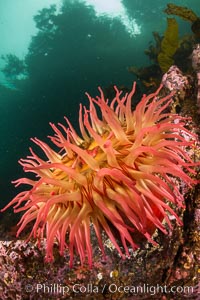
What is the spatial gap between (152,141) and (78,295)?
1682 millimetres

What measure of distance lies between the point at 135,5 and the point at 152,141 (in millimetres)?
35154

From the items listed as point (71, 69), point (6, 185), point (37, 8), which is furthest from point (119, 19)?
point (6, 185)

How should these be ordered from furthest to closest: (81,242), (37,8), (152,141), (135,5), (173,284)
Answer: (37,8)
(135,5)
(173,284)
(152,141)
(81,242)

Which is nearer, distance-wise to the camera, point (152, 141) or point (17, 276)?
point (152, 141)

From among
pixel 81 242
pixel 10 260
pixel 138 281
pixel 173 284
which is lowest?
pixel 173 284

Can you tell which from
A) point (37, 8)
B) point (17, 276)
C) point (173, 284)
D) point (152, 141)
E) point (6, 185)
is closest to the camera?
point (152, 141)

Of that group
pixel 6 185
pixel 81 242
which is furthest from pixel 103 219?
pixel 6 185

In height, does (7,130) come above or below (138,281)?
above

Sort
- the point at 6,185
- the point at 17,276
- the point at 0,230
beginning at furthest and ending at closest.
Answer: the point at 6,185 → the point at 0,230 → the point at 17,276

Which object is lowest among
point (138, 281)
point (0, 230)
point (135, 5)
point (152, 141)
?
point (138, 281)

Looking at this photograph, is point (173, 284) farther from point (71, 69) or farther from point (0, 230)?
point (71, 69)

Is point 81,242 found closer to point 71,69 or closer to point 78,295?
point 78,295

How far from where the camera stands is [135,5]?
33094 mm

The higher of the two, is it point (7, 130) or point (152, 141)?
→ point (7, 130)
